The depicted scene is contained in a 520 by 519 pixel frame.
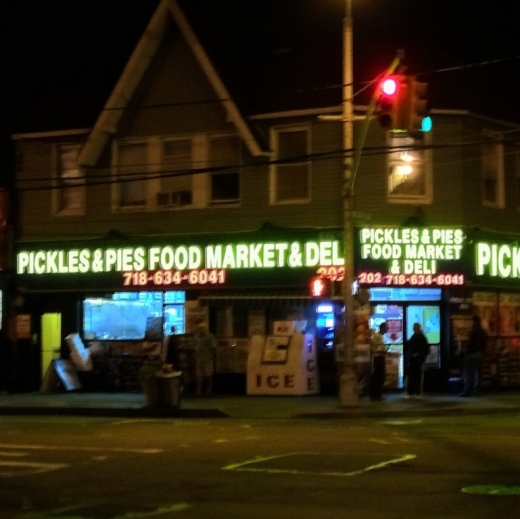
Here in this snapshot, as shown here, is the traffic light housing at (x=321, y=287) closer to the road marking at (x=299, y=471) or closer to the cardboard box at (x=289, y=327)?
the cardboard box at (x=289, y=327)

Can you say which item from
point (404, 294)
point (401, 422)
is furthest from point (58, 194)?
point (401, 422)

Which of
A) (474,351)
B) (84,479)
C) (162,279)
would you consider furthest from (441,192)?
(84,479)

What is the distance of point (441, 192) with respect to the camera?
2659cm

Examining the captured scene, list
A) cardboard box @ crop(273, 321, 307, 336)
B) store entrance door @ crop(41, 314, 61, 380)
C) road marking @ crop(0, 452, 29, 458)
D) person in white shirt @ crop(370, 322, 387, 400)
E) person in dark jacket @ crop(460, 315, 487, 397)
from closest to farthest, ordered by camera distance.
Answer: road marking @ crop(0, 452, 29, 458), person in white shirt @ crop(370, 322, 387, 400), person in dark jacket @ crop(460, 315, 487, 397), cardboard box @ crop(273, 321, 307, 336), store entrance door @ crop(41, 314, 61, 380)

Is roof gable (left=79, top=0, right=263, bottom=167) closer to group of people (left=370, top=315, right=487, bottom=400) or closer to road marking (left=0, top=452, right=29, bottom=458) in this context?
group of people (left=370, top=315, right=487, bottom=400)

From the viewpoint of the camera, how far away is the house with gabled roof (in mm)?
26516

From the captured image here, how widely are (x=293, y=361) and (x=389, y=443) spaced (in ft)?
34.4

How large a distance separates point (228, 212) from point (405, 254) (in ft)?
15.2

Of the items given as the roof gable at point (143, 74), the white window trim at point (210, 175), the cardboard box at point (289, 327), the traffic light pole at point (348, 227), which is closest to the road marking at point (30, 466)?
the traffic light pole at point (348, 227)

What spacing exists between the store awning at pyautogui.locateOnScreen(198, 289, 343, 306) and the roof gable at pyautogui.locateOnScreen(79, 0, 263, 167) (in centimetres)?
381

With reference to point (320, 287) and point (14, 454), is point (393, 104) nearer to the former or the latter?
point (320, 287)

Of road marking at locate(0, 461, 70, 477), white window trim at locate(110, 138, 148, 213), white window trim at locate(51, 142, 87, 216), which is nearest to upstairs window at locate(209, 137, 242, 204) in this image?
white window trim at locate(110, 138, 148, 213)

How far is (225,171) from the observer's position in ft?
91.7

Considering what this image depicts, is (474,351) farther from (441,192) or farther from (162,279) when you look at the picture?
(162,279)
